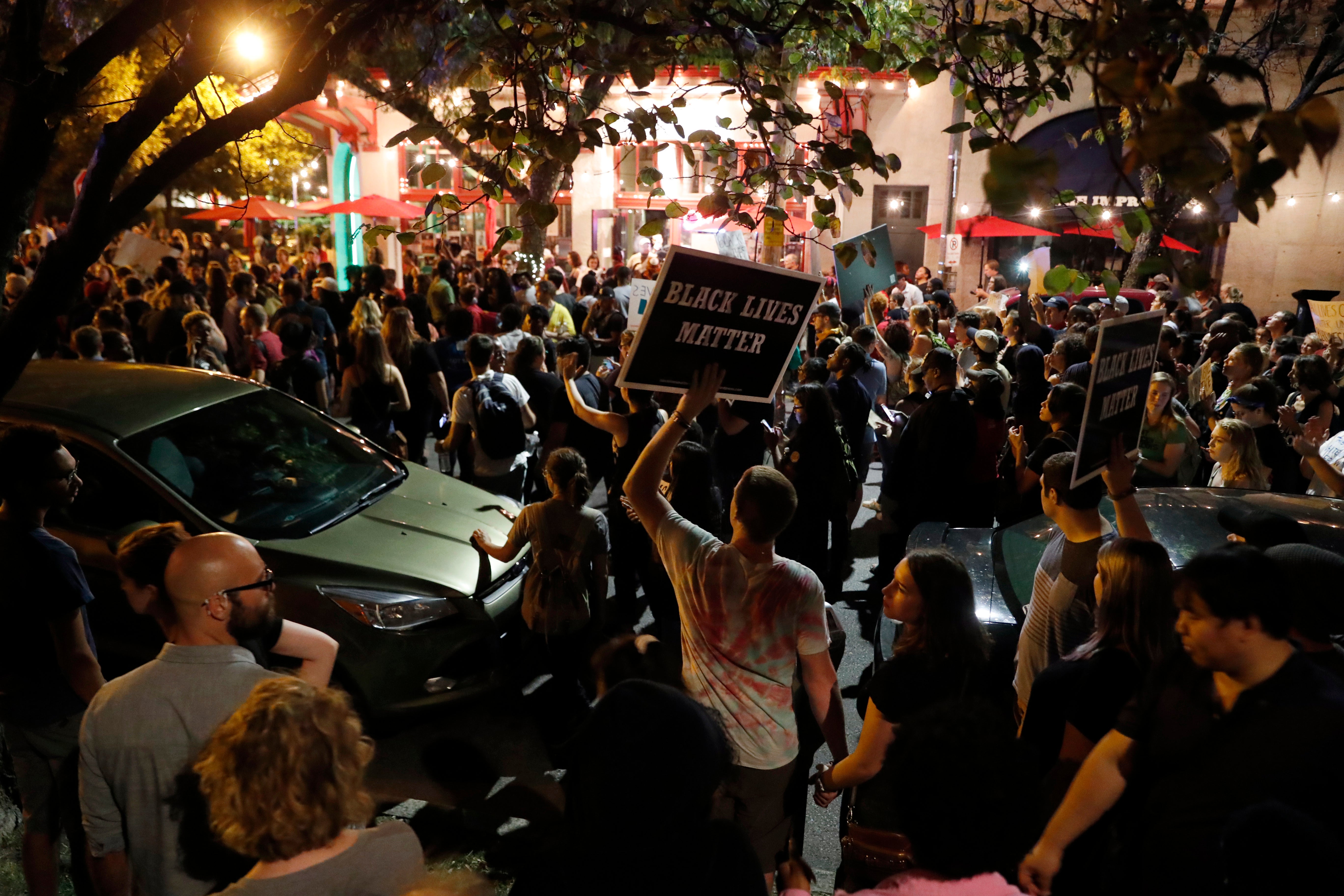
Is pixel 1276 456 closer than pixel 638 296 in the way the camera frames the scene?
Yes

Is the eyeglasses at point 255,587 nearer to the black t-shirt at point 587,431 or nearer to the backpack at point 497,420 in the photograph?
the backpack at point 497,420

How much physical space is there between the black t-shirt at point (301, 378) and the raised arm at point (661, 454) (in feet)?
19.5

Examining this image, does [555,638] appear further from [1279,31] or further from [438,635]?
[1279,31]

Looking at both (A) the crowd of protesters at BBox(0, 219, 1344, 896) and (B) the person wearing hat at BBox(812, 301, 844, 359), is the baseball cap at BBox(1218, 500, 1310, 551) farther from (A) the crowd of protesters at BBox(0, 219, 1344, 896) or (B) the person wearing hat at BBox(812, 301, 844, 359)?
(B) the person wearing hat at BBox(812, 301, 844, 359)

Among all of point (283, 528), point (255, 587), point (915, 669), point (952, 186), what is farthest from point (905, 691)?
point (952, 186)

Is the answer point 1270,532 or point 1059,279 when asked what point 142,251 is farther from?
point 1270,532

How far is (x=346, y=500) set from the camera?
17.5ft

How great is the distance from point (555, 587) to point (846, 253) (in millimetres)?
2140

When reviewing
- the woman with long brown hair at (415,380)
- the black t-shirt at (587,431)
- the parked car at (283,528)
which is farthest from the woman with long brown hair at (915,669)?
the woman with long brown hair at (415,380)

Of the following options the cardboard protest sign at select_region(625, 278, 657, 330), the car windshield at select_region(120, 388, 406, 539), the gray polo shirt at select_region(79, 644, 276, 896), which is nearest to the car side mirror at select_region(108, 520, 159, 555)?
the car windshield at select_region(120, 388, 406, 539)

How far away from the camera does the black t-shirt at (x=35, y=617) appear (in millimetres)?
3193

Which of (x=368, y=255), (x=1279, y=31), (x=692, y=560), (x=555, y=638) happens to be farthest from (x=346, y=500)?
(x=1279, y=31)

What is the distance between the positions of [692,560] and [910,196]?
2614 cm

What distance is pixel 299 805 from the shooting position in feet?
6.58
